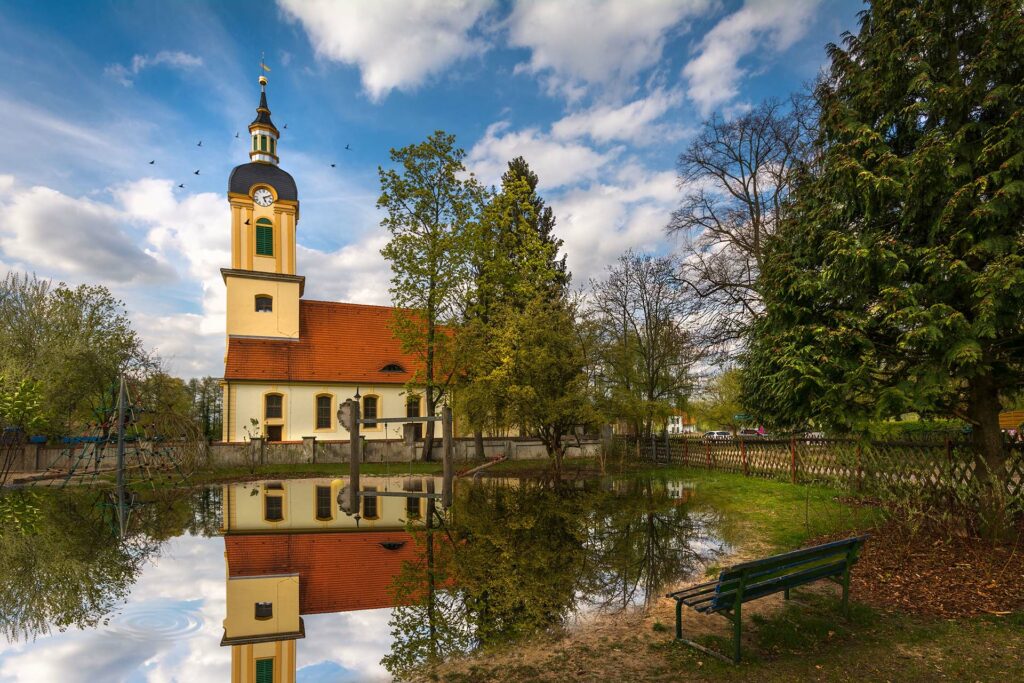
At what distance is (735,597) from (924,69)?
7.49 meters

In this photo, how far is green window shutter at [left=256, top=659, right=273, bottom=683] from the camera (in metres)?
5.18

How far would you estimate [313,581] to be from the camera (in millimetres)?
7805

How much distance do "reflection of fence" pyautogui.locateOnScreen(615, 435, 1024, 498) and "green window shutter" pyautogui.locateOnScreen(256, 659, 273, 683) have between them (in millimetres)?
8399

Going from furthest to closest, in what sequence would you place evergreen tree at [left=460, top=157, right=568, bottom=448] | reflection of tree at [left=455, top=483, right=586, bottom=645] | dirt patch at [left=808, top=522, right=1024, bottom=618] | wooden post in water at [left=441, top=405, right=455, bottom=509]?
evergreen tree at [left=460, top=157, right=568, bottom=448] → wooden post in water at [left=441, top=405, right=455, bottom=509] → reflection of tree at [left=455, top=483, right=586, bottom=645] → dirt patch at [left=808, top=522, right=1024, bottom=618]

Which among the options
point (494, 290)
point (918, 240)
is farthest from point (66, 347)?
point (918, 240)

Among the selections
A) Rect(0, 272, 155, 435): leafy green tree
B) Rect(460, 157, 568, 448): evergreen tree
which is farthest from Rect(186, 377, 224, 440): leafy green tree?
Rect(460, 157, 568, 448): evergreen tree

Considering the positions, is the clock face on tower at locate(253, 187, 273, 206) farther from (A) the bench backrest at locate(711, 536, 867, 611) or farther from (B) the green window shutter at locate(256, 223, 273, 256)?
(A) the bench backrest at locate(711, 536, 867, 611)

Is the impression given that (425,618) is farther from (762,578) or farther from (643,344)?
(643,344)

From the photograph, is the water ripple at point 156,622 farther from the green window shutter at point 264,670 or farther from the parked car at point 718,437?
the parked car at point 718,437

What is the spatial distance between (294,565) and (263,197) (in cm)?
2853

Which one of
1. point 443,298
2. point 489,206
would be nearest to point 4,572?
point 443,298

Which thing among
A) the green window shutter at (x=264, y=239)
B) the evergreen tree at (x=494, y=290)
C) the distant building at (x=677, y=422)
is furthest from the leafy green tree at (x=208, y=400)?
the distant building at (x=677, y=422)

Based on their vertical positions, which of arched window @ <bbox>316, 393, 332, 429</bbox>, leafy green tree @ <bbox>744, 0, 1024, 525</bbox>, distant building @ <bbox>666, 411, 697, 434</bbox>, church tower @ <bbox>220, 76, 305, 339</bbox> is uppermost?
church tower @ <bbox>220, 76, 305, 339</bbox>

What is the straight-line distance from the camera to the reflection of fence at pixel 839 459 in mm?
8633
